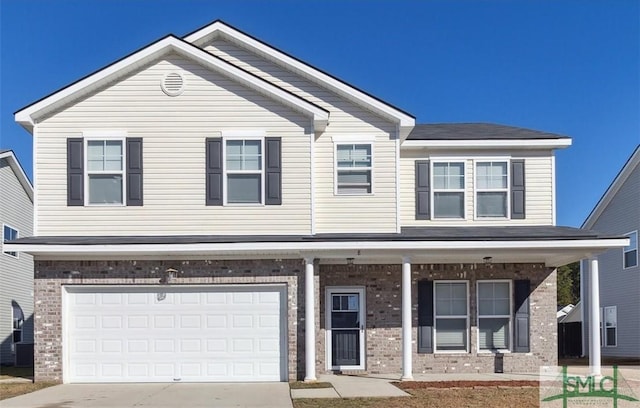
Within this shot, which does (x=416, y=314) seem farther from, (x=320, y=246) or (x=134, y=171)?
(x=134, y=171)

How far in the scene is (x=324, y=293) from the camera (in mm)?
16656

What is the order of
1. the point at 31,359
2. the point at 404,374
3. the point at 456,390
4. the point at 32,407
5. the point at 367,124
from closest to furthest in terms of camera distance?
1. the point at 32,407
2. the point at 456,390
3. the point at 404,374
4. the point at 367,124
5. the point at 31,359

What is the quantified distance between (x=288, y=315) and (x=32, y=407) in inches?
213

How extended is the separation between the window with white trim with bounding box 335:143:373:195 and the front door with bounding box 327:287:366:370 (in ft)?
7.99

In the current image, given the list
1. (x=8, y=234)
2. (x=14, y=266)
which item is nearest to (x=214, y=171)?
(x=8, y=234)

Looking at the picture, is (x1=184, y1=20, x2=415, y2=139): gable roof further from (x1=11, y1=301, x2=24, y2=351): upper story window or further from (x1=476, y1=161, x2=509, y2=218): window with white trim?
(x1=11, y1=301, x2=24, y2=351): upper story window

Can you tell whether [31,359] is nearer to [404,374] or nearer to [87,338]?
[87,338]

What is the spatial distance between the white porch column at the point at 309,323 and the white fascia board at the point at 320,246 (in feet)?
1.77

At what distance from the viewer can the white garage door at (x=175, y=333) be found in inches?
597

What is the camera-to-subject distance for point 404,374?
15000mm

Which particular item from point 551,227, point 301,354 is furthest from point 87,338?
point 551,227

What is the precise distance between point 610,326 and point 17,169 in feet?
68.0

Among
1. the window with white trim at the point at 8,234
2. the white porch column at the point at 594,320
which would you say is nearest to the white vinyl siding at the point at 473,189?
the white porch column at the point at 594,320

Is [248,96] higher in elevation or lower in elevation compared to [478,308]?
higher
